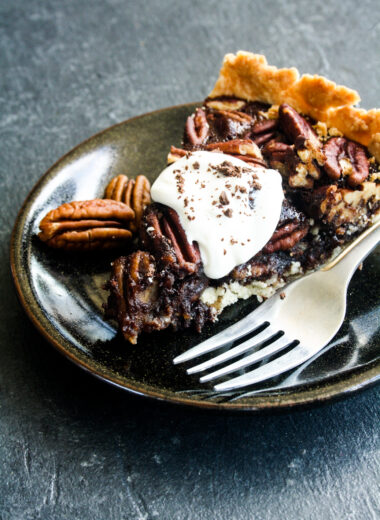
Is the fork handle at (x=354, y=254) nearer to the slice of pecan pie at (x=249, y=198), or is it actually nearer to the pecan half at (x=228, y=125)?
the slice of pecan pie at (x=249, y=198)

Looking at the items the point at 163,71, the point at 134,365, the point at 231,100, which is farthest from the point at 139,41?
the point at 134,365

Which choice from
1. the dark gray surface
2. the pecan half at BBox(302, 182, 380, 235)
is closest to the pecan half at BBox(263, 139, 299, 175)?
the pecan half at BBox(302, 182, 380, 235)

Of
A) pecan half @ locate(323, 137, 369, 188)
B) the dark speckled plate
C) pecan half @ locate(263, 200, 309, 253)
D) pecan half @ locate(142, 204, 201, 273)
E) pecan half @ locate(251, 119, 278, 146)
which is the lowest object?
the dark speckled plate

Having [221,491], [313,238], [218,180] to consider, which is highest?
[218,180]

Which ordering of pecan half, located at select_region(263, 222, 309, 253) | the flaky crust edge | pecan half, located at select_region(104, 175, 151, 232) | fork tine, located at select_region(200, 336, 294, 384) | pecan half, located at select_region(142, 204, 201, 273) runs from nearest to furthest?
fork tine, located at select_region(200, 336, 294, 384) < pecan half, located at select_region(142, 204, 201, 273) < pecan half, located at select_region(263, 222, 309, 253) < the flaky crust edge < pecan half, located at select_region(104, 175, 151, 232)

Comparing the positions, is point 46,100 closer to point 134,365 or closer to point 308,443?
point 134,365

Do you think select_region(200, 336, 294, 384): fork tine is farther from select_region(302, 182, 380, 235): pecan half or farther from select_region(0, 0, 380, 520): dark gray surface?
select_region(302, 182, 380, 235): pecan half
